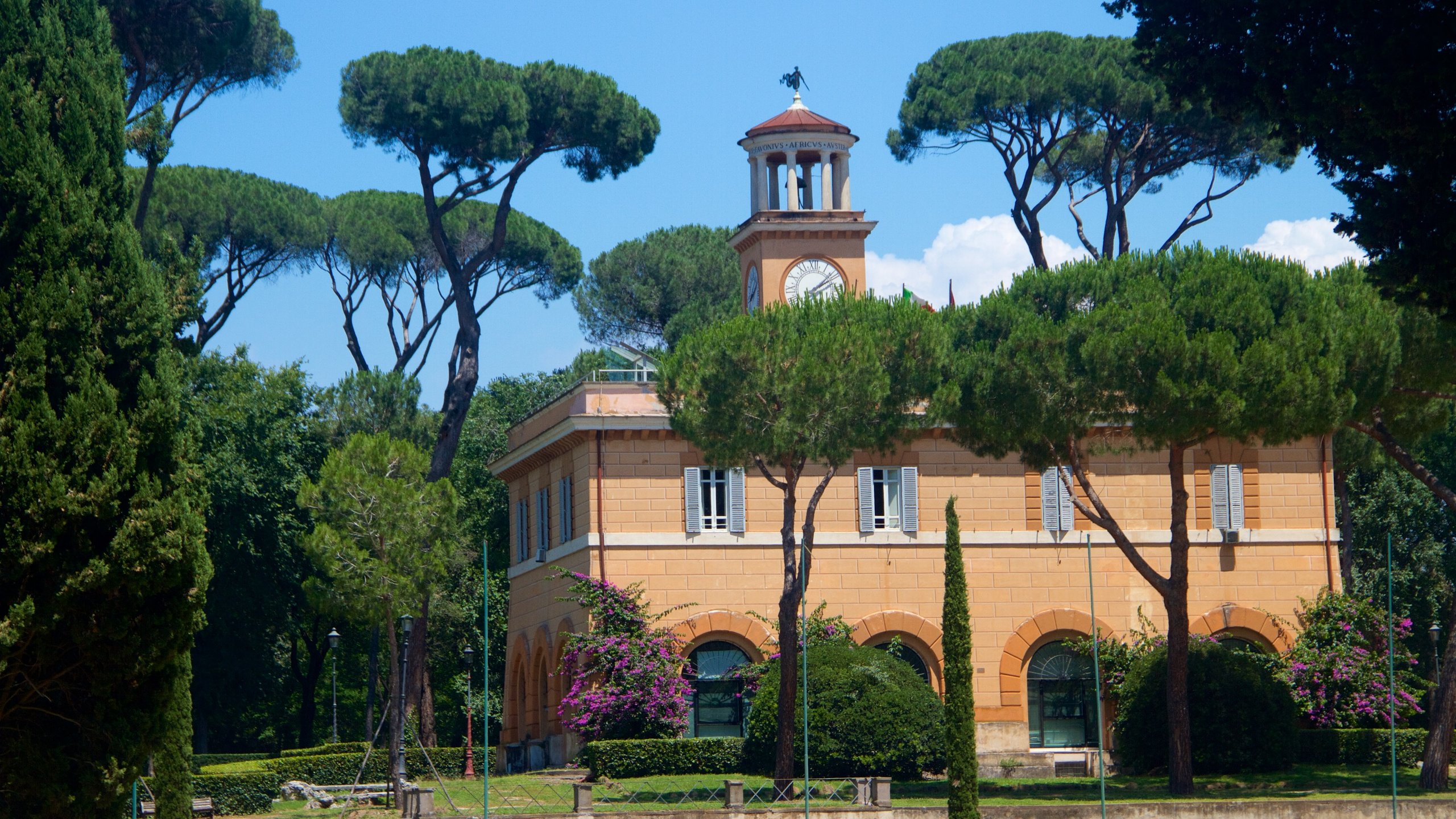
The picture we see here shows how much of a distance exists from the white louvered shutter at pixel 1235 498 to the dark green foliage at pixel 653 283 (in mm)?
22897

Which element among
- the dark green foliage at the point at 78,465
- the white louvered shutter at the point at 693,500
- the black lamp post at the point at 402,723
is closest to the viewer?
the dark green foliage at the point at 78,465

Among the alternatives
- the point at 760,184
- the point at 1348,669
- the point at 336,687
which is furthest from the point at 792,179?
the point at 336,687

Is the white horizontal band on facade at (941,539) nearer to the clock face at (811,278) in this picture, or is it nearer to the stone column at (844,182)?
the clock face at (811,278)

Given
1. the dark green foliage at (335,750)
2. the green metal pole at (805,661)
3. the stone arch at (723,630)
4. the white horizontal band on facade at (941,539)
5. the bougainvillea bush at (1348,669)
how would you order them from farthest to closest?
the dark green foliage at (335,750) → the white horizontal band on facade at (941,539) → the stone arch at (723,630) → the bougainvillea bush at (1348,669) → the green metal pole at (805,661)

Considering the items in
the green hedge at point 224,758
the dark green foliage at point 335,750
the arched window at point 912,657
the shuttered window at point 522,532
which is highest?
the shuttered window at point 522,532

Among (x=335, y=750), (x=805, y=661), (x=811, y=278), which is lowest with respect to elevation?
(x=335, y=750)

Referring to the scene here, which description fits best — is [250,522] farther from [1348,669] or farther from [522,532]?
[1348,669]

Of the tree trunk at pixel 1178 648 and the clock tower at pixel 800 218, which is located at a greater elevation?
the clock tower at pixel 800 218

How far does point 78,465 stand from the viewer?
16234 millimetres

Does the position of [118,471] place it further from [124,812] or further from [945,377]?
[945,377]

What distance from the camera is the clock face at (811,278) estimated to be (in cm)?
4019

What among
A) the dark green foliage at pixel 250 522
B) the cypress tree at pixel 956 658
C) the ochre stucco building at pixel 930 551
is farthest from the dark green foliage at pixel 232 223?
the cypress tree at pixel 956 658

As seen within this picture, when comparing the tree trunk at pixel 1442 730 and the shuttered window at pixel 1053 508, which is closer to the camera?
the tree trunk at pixel 1442 730

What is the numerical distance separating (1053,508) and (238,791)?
58.2ft
